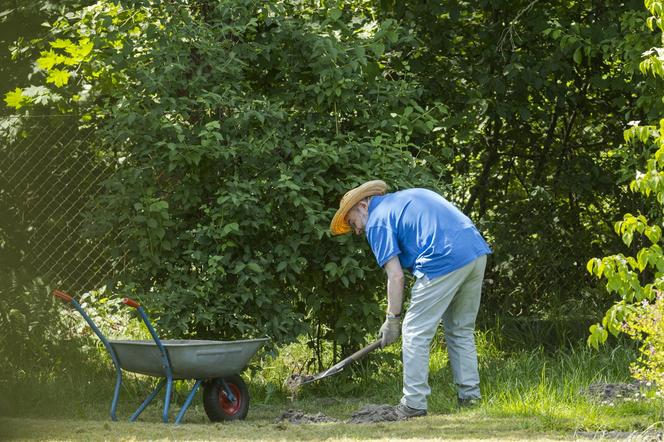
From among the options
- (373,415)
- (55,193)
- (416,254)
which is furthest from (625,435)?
(55,193)

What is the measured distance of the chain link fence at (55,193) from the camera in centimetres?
677

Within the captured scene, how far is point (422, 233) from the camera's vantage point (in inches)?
217

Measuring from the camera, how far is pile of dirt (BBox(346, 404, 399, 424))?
5406 mm

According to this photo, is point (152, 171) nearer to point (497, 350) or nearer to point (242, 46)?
point (242, 46)

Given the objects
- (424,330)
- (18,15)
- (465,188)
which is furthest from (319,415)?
(18,15)

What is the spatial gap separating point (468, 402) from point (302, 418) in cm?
105

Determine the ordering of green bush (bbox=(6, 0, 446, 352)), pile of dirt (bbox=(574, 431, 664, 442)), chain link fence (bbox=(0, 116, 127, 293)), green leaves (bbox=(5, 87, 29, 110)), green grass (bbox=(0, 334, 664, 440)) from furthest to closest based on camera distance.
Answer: green leaves (bbox=(5, 87, 29, 110)) → chain link fence (bbox=(0, 116, 127, 293)) → green bush (bbox=(6, 0, 446, 352)) → green grass (bbox=(0, 334, 664, 440)) → pile of dirt (bbox=(574, 431, 664, 442))

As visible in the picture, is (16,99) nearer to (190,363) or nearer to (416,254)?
(190,363)

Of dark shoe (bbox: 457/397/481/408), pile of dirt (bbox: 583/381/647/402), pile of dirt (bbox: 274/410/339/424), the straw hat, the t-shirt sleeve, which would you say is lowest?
dark shoe (bbox: 457/397/481/408)

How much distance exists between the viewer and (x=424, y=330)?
555 cm

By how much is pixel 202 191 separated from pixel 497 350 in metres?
2.82

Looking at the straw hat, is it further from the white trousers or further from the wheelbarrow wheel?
the wheelbarrow wheel

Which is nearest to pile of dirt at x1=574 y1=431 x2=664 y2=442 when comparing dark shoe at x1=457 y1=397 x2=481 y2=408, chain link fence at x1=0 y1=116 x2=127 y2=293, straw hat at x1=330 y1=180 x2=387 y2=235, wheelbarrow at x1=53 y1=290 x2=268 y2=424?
dark shoe at x1=457 y1=397 x2=481 y2=408

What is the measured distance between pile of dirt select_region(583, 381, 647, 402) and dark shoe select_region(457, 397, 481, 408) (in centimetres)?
65
